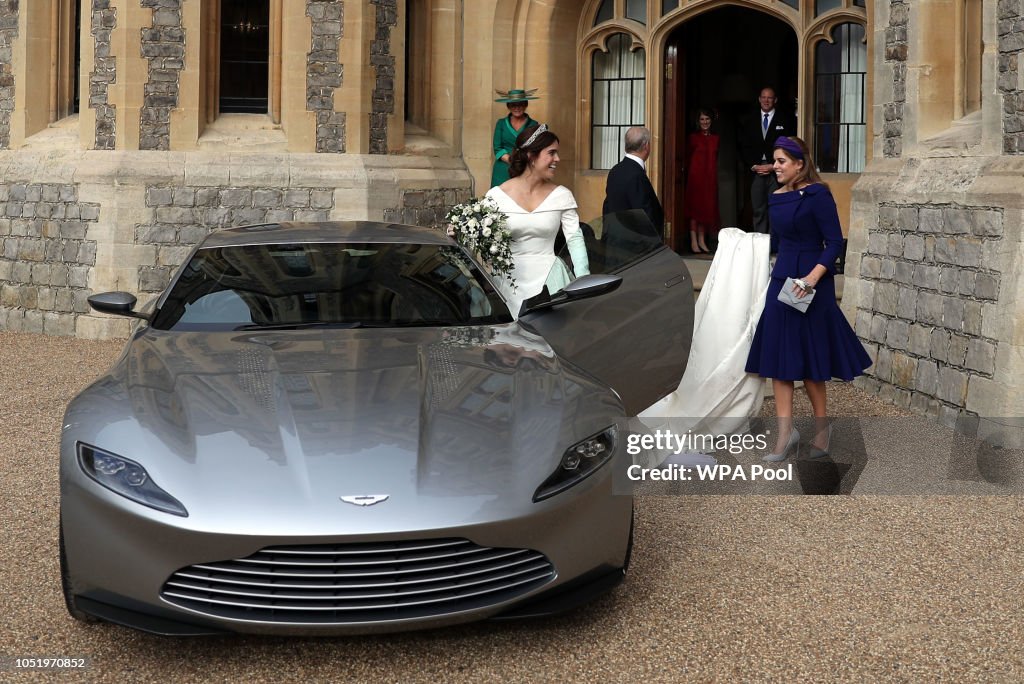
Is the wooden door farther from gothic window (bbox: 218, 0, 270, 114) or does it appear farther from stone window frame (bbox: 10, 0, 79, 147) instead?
stone window frame (bbox: 10, 0, 79, 147)

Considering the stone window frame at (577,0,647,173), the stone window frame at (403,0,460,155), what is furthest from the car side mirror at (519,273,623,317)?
the stone window frame at (577,0,647,173)

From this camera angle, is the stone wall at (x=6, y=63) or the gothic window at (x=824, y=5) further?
the stone wall at (x=6, y=63)

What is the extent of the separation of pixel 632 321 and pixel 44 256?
8603 millimetres

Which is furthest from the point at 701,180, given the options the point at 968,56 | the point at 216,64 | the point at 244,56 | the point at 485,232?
the point at 485,232

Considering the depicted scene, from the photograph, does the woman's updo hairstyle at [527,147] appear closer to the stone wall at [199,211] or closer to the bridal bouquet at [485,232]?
the bridal bouquet at [485,232]

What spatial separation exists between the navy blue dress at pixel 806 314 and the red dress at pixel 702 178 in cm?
802

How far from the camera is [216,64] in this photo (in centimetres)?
1201

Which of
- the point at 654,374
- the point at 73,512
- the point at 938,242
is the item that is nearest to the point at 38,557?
the point at 73,512

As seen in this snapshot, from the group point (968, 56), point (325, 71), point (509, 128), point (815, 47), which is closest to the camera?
point (968, 56)

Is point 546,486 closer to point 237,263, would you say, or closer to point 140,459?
point 140,459

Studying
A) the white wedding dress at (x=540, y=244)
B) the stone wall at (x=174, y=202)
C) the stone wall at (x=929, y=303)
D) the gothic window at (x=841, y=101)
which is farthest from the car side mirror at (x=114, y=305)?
the gothic window at (x=841, y=101)

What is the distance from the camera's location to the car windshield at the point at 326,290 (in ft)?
15.2

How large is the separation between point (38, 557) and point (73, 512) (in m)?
1.27

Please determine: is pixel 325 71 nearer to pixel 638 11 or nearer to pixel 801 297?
pixel 638 11
